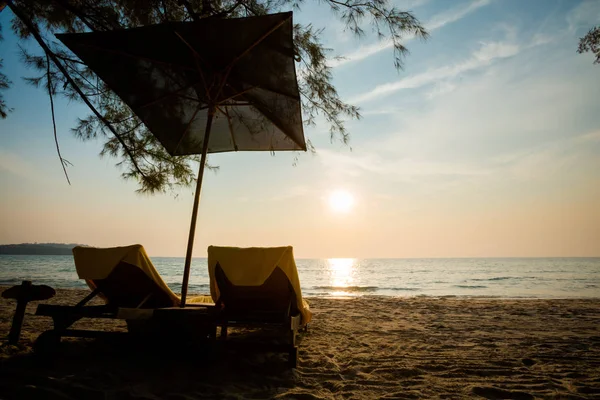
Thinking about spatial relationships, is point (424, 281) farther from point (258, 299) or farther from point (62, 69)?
point (62, 69)

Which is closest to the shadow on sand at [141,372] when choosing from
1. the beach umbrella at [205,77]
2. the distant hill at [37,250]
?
the beach umbrella at [205,77]

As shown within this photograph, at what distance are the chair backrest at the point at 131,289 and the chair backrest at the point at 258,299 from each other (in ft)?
1.87

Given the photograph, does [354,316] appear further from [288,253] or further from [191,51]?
[191,51]

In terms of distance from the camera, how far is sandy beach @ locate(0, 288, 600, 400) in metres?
2.42

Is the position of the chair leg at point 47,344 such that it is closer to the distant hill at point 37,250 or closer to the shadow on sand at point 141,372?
the shadow on sand at point 141,372

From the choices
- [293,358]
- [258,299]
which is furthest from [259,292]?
[293,358]

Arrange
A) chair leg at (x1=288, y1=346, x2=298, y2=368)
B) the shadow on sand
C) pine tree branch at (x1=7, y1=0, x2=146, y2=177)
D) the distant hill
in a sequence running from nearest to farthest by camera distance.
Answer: the shadow on sand < chair leg at (x1=288, y1=346, x2=298, y2=368) < pine tree branch at (x1=7, y1=0, x2=146, y2=177) < the distant hill

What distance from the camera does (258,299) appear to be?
3.32 metres

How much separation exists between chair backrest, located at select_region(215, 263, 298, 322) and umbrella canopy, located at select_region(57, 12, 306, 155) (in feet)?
6.07

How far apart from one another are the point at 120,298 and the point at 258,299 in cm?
137

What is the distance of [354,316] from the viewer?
251 inches

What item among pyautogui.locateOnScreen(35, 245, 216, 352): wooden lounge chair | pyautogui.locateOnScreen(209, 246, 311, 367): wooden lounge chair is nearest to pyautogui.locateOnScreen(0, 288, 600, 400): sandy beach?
pyautogui.locateOnScreen(35, 245, 216, 352): wooden lounge chair

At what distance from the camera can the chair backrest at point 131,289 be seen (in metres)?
3.20

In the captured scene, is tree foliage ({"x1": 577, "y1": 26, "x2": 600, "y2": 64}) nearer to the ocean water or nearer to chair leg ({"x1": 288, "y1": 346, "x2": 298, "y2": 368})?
chair leg ({"x1": 288, "y1": 346, "x2": 298, "y2": 368})
